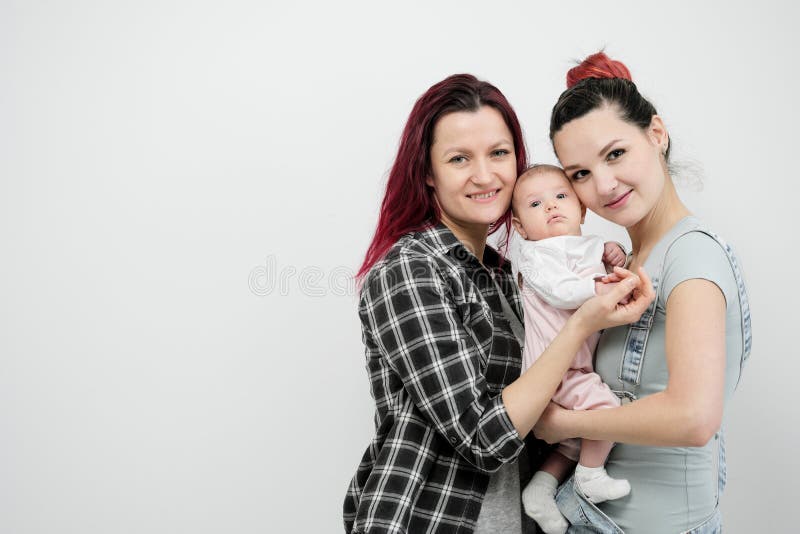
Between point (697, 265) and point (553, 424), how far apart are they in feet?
1.94

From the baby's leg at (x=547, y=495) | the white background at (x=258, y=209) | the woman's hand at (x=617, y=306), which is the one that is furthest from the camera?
the white background at (x=258, y=209)

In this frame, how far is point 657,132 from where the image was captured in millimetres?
2068

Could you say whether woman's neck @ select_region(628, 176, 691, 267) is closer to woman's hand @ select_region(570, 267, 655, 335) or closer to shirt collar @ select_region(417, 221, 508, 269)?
woman's hand @ select_region(570, 267, 655, 335)

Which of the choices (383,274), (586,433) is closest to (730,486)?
(586,433)

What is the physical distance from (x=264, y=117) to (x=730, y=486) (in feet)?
9.24

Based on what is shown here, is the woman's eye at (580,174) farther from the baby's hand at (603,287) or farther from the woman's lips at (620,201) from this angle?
the baby's hand at (603,287)

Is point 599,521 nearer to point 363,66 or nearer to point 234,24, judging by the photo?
point 363,66

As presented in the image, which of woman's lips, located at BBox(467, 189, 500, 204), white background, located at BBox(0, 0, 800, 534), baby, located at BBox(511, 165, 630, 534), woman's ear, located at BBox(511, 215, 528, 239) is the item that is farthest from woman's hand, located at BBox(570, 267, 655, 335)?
white background, located at BBox(0, 0, 800, 534)

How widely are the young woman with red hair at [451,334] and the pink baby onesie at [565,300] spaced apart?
0.38 feet

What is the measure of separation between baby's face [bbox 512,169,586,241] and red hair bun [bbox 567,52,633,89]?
32cm

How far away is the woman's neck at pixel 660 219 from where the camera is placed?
2008mm

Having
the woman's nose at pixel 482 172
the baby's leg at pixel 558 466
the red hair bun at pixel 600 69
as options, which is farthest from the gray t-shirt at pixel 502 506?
the red hair bun at pixel 600 69

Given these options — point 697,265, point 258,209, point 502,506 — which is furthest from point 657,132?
point 258,209

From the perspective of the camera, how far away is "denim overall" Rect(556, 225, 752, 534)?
6.13 feet
